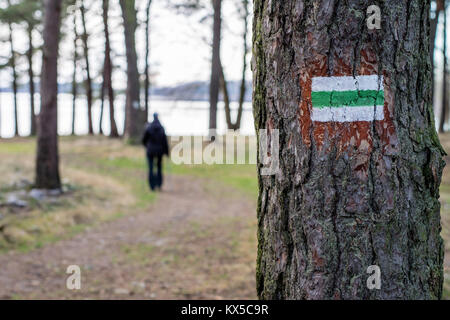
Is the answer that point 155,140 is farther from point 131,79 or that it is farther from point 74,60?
point 74,60

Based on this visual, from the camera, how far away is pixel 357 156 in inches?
69.7

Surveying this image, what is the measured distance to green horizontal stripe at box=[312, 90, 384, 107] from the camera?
69.6 inches

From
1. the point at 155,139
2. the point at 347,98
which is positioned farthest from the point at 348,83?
the point at 155,139

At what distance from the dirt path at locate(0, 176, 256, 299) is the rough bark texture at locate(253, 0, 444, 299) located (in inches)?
119

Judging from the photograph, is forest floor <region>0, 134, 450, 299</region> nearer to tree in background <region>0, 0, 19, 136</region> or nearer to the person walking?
A: the person walking

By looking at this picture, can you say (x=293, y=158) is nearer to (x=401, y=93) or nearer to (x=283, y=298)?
(x=401, y=93)

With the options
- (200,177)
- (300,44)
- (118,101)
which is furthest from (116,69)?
(300,44)

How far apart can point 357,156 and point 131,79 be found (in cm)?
1766

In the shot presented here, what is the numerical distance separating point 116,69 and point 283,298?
29023 mm

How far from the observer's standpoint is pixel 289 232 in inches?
75.7

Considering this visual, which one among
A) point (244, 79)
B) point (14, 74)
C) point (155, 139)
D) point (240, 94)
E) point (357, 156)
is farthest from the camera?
point (14, 74)

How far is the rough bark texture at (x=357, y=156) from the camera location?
5.77 ft

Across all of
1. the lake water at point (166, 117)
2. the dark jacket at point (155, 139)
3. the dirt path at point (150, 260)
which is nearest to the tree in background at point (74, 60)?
the lake water at point (166, 117)

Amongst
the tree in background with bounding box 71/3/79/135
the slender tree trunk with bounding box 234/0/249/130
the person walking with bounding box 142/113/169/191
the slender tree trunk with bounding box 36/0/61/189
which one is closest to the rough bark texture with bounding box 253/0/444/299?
the slender tree trunk with bounding box 36/0/61/189
